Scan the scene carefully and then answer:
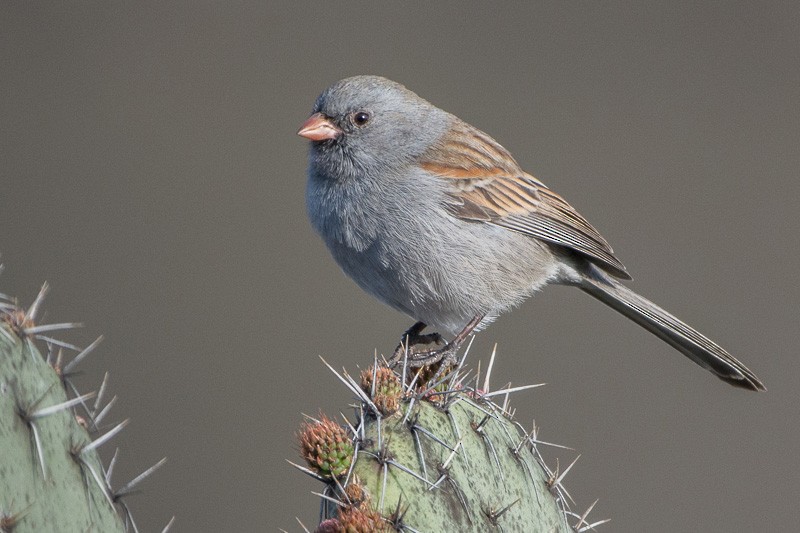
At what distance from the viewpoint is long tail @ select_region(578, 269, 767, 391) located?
13.7 feet

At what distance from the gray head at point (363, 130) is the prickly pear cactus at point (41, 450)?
211 centimetres

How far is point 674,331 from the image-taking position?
168 inches

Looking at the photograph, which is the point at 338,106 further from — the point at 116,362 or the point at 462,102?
the point at 462,102

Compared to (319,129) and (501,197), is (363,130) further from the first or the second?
(501,197)

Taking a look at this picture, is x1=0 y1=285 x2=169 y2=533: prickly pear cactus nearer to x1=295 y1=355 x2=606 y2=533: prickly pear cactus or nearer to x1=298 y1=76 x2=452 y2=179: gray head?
x1=295 y1=355 x2=606 y2=533: prickly pear cactus

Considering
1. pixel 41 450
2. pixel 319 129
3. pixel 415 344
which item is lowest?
pixel 415 344

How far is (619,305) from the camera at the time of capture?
14.5 feet

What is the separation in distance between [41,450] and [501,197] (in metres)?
2.65

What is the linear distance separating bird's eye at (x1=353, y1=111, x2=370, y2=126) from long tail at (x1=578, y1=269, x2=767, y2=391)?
45.7 inches

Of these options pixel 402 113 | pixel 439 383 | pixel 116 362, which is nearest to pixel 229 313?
pixel 116 362

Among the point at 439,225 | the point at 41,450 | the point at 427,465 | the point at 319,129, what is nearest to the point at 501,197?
the point at 439,225

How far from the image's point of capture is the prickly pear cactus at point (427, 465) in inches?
81.2

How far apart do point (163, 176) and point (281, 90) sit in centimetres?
112

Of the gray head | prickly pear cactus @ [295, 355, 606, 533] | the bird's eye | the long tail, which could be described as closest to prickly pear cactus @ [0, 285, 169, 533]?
prickly pear cactus @ [295, 355, 606, 533]
